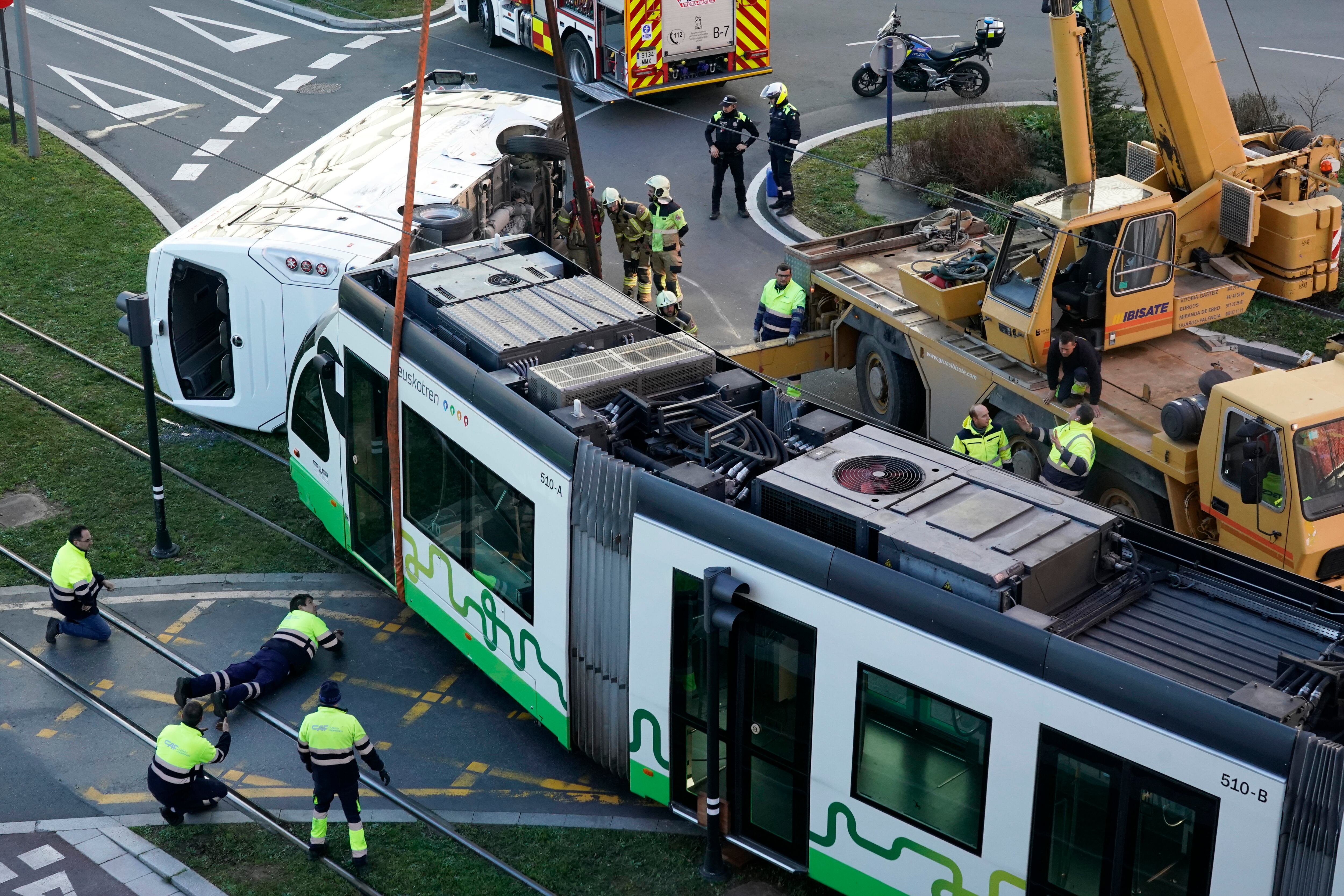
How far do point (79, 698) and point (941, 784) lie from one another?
752 centimetres

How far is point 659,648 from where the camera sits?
31.4 ft

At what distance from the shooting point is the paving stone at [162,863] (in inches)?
403

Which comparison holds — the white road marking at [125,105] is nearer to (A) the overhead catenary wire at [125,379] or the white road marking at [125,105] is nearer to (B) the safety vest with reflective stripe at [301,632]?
(A) the overhead catenary wire at [125,379]

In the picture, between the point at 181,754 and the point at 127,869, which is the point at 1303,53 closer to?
the point at 181,754

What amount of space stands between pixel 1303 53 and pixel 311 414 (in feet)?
69.4

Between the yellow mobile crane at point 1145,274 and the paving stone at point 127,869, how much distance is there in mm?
7941

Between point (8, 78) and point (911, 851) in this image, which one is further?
point (8, 78)

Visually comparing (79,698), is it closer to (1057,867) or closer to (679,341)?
(679,341)

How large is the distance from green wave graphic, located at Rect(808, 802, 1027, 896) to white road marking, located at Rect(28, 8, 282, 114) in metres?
20.3

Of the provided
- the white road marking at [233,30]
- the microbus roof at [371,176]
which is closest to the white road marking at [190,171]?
the microbus roof at [371,176]

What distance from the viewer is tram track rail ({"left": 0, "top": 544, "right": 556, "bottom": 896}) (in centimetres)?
1018

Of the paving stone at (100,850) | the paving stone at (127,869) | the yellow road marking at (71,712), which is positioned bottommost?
the paving stone at (127,869)

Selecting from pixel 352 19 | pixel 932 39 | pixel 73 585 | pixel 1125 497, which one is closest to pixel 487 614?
pixel 73 585

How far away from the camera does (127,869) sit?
33.7 feet
